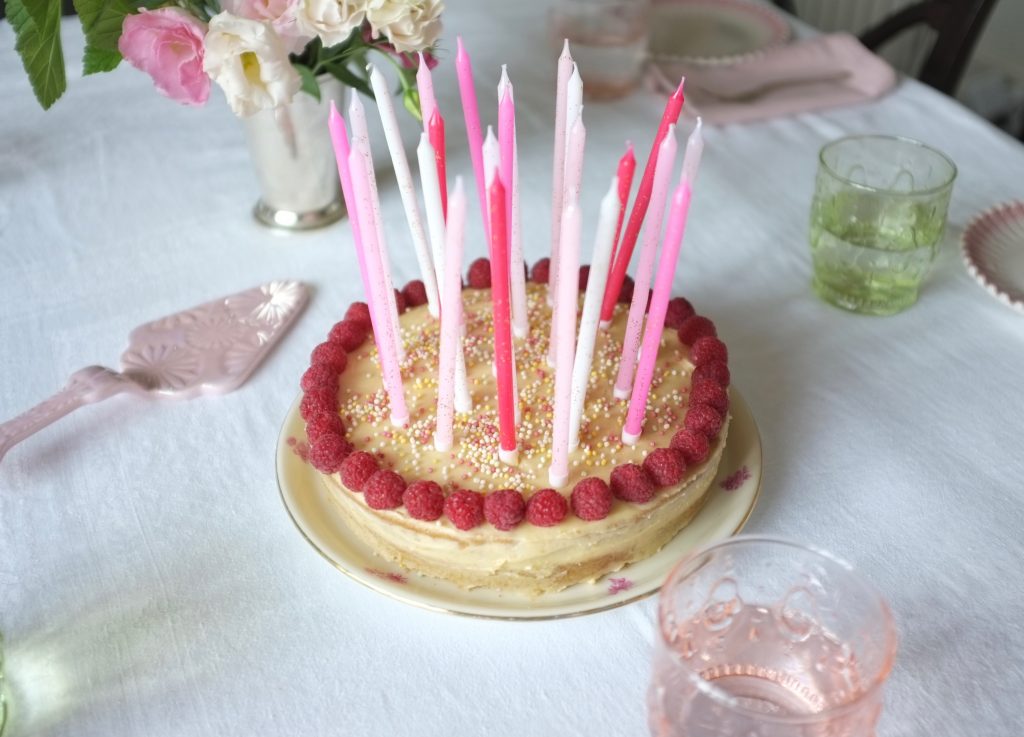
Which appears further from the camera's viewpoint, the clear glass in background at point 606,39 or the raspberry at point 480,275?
the clear glass in background at point 606,39

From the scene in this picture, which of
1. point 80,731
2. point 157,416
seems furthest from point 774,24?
point 80,731

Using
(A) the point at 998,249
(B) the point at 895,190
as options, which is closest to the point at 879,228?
(B) the point at 895,190

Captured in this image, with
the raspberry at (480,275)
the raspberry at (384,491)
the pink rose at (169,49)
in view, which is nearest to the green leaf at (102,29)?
the pink rose at (169,49)

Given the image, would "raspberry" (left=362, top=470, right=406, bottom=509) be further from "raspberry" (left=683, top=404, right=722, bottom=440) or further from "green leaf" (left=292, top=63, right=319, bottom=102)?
"green leaf" (left=292, top=63, right=319, bottom=102)

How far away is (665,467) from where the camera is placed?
66cm

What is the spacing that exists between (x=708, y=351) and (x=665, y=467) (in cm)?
14

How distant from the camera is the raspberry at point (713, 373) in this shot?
2.43 ft

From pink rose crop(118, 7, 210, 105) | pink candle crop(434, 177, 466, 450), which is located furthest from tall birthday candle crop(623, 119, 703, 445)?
pink rose crop(118, 7, 210, 105)

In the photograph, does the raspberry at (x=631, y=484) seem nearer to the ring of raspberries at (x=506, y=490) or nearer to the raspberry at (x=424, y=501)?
the ring of raspberries at (x=506, y=490)

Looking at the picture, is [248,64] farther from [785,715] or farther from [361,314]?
[785,715]

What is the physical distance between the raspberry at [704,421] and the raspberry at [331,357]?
0.28m

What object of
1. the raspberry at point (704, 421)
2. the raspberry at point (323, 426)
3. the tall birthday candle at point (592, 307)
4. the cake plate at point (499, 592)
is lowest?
the cake plate at point (499, 592)

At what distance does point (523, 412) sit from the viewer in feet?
2.37

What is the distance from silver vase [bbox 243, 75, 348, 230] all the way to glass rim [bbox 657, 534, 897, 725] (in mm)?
631
